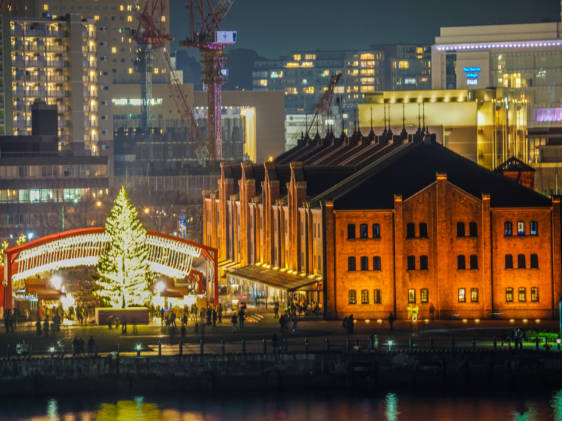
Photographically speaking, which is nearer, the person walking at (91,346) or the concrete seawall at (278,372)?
the concrete seawall at (278,372)

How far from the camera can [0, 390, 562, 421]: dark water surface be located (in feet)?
281

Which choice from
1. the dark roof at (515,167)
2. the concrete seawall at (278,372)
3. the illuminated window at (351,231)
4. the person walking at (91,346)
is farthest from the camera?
the dark roof at (515,167)

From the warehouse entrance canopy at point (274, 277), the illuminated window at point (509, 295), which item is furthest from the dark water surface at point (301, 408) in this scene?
the warehouse entrance canopy at point (274, 277)

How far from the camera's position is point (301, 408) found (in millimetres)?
88000

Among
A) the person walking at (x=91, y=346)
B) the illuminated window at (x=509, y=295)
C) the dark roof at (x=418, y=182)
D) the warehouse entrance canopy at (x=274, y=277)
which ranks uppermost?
the dark roof at (x=418, y=182)

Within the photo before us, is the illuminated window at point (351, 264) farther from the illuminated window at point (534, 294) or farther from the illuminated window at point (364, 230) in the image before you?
the illuminated window at point (534, 294)

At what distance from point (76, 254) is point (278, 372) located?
1080 inches

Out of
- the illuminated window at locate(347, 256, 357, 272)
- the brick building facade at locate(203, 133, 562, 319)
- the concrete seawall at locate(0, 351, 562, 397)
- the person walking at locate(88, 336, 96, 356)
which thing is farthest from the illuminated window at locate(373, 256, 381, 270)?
the person walking at locate(88, 336, 96, 356)

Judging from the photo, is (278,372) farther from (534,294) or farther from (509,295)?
(534,294)

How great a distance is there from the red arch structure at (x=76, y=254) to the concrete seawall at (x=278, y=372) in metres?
20.1

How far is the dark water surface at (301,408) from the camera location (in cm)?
8556

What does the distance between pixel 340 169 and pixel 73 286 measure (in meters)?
27.7

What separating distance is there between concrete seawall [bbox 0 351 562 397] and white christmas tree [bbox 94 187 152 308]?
18.3 meters

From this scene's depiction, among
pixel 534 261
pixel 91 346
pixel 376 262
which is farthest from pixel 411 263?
pixel 91 346
